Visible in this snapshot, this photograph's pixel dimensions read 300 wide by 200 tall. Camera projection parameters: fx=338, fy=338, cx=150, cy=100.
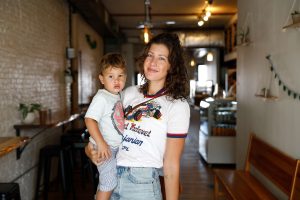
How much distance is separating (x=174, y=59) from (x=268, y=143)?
2.04 meters

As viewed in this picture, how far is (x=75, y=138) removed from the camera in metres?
4.77

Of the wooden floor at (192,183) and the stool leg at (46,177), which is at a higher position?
the stool leg at (46,177)

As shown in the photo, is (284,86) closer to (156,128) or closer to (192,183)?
(156,128)

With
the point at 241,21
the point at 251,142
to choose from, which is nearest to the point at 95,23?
the point at 241,21

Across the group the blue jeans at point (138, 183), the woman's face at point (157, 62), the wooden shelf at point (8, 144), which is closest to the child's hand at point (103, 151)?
the blue jeans at point (138, 183)

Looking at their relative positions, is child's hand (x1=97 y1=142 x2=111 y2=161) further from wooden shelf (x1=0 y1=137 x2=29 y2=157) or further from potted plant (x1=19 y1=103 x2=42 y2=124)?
potted plant (x1=19 y1=103 x2=42 y2=124)

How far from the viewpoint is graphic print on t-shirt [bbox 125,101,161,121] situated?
169cm

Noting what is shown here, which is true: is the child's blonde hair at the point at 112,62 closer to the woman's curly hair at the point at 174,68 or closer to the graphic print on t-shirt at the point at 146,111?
the woman's curly hair at the point at 174,68

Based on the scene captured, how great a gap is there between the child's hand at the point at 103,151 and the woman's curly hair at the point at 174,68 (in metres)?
0.44

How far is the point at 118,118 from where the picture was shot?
189cm

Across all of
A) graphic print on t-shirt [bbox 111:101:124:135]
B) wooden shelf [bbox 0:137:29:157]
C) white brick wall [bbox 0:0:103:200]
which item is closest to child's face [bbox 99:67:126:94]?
graphic print on t-shirt [bbox 111:101:124:135]

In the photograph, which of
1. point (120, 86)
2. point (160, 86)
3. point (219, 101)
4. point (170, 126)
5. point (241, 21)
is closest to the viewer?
point (170, 126)

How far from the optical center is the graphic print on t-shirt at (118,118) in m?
1.86

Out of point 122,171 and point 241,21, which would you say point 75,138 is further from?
point 122,171
